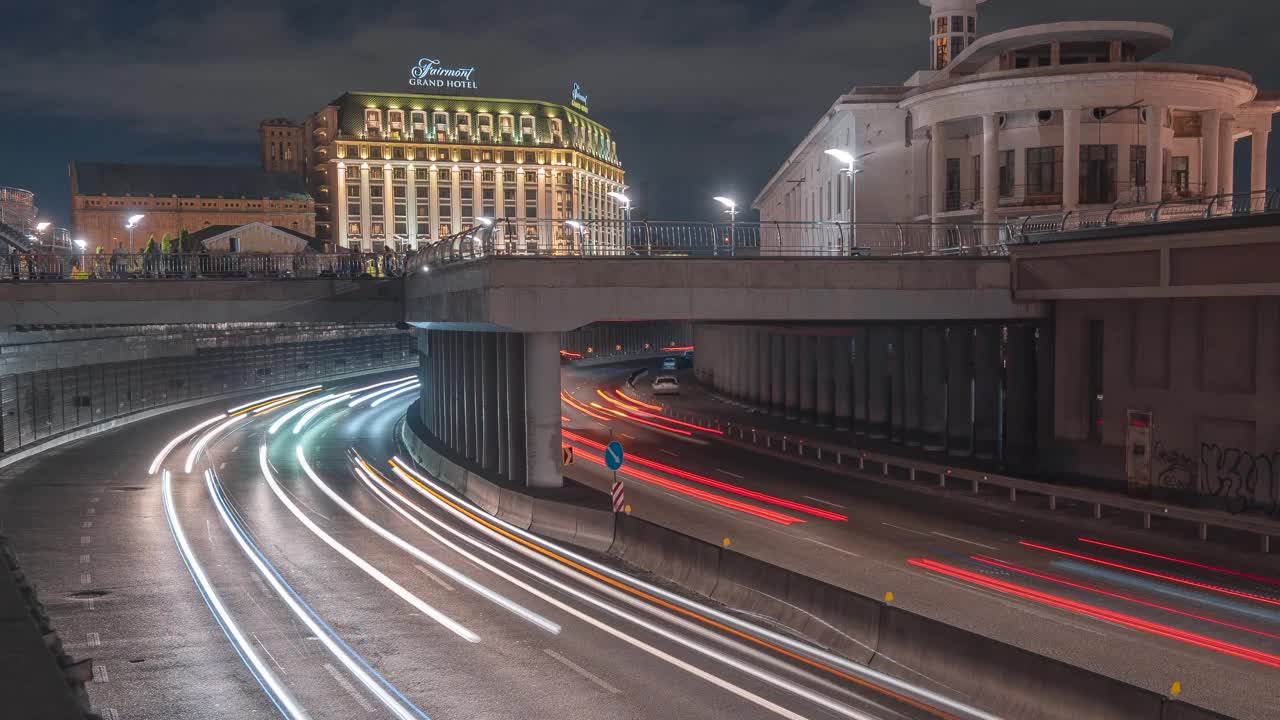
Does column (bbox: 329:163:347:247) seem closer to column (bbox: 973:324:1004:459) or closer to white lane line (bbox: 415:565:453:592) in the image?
column (bbox: 973:324:1004:459)

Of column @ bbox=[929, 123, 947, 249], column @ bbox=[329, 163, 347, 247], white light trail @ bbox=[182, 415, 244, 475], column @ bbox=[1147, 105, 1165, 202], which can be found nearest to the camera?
white light trail @ bbox=[182, 415, 244, 475]

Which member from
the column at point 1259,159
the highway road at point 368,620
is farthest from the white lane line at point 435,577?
the column at point 1259,159

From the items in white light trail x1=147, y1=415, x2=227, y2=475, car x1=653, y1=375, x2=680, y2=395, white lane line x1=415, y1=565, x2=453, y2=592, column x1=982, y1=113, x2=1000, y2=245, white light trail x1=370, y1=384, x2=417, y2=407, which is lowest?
white light trail x1=370, y1=384, x2=417, y2=407

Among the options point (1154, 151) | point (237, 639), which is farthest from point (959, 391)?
point (237, 639)

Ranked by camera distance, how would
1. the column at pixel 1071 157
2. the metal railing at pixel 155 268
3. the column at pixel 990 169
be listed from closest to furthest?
1. the metal railing at pixel 155 268
2. the column at pixel 1071 157
3. the column at pixel 990 169

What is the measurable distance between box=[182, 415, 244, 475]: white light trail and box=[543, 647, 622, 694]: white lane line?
1130 inches

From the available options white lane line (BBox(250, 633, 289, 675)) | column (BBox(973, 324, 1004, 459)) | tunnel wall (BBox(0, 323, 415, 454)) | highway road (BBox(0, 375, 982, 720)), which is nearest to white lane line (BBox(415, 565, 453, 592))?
highway road (BBox(0, 375, 982, 720))

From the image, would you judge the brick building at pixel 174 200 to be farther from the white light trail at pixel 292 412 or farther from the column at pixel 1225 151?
the column at pixel 1225 151

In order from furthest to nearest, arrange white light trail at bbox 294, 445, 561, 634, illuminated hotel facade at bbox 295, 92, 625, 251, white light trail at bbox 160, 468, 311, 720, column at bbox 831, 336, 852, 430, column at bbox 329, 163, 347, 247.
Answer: illuminated hotel facade at bbox 295, 92, 625, 251 < column at bbox 329, 163, 347, 247 < column at bbox 831, 336, 852, 430 < white light trail at bbox 294, 445, 561, 634 < white light trail at bbox 160, 468, 311, 720

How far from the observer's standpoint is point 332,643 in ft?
64.0

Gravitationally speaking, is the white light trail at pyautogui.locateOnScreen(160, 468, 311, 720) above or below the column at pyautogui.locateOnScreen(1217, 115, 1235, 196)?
below

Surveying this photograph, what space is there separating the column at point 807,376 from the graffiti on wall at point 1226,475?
2843 centimetres

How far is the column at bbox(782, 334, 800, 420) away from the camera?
205 feet

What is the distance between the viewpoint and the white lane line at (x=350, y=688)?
53.0 ft
